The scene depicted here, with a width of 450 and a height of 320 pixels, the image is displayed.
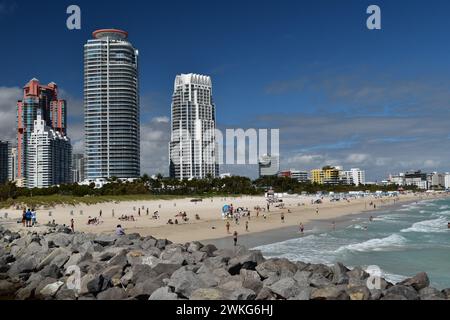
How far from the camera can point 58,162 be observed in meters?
170

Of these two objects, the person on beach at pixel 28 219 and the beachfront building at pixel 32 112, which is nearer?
the person on beach at pixel 28 219

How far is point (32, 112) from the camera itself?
17375 centimetres

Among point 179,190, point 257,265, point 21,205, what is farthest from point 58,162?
point 257,265

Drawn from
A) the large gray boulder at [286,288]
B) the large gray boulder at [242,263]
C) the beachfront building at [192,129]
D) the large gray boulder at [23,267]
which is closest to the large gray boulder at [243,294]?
the large gray boulder at [286,288]

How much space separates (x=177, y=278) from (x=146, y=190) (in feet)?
335

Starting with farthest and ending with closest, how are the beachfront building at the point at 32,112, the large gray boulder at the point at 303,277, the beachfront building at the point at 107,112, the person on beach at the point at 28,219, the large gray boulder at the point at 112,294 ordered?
the beachfront building at the point at 32,112 < the beachfront building at the point at 107,112 < the person on beach at the point at 28,219 < the large gray boulder at the point at 303,277 < the large gray boulder at the point at 112,294

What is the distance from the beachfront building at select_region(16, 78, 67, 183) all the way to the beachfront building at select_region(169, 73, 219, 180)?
49992 mm

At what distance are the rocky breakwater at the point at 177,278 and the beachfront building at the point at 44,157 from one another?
158 m

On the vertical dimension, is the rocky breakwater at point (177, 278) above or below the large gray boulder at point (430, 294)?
above

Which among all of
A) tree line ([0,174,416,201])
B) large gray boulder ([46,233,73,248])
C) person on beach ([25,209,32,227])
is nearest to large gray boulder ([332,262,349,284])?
large gray boulder ([46,233,73,248])

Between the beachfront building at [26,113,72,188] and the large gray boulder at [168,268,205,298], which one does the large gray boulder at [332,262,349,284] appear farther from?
the beachfront building at [26,113,72,188]

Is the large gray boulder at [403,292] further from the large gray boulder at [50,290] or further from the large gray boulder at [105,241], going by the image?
the large gray boulder at [105,241]

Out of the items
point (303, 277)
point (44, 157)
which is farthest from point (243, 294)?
point (44, 157)

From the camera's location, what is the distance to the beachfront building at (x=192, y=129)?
177750mm
